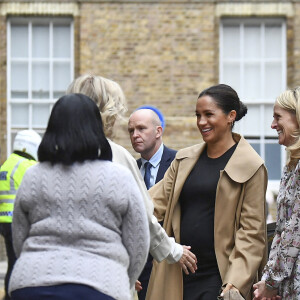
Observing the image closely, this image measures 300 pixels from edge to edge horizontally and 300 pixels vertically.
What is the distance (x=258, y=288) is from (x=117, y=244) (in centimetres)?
146

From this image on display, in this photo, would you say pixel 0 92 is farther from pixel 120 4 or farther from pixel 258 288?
pixel 258 288

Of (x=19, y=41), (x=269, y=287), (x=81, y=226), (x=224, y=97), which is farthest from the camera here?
(x=19, y=41)

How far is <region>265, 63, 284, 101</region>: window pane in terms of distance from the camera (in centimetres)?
1747

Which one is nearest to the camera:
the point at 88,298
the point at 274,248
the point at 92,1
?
the point at 88,298

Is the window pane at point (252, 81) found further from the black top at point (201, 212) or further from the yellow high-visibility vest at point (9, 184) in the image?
the black top at point (201, 212)

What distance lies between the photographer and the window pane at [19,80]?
57.1 ft

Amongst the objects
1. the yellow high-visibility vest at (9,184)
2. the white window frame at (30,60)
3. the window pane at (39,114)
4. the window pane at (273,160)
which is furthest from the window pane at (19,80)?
the yellow high-visibility vest at (9,184)

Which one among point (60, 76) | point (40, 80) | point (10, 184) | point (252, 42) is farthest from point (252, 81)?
point (10, 184)

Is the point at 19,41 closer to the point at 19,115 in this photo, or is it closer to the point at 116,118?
the point at 19,115

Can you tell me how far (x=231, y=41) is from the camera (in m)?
17.4

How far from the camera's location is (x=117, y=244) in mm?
4293

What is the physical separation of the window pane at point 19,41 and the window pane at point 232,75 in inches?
143

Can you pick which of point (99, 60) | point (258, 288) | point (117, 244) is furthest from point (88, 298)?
point (99, 60)

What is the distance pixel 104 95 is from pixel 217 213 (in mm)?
1063
